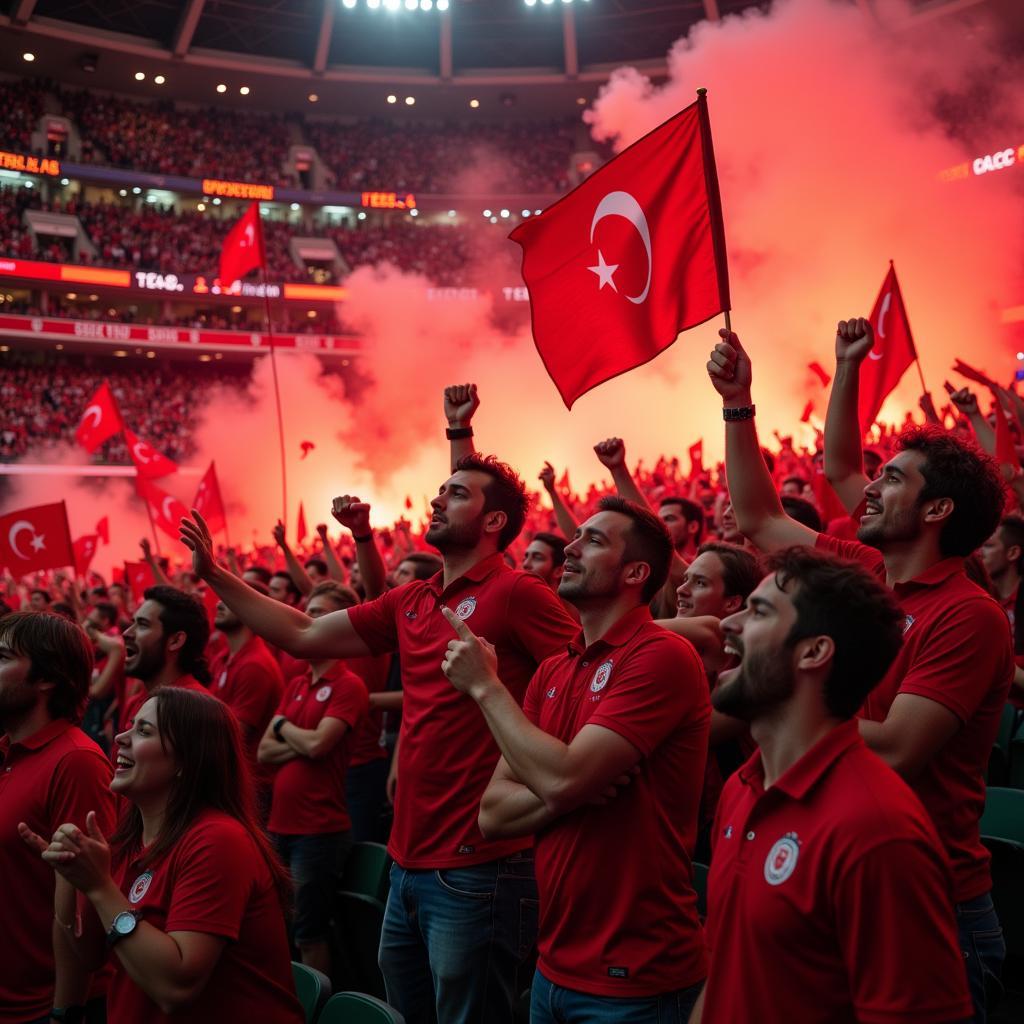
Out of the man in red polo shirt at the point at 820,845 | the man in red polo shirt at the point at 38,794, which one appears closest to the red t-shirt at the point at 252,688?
the man in red polo shirt at the point at 38,794

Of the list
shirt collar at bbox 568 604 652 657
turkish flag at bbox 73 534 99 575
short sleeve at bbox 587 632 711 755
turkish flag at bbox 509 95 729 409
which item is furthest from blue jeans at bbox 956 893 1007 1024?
turkish flag at bbox 73 534 99 575

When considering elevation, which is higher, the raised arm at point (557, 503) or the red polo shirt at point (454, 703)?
the raised arm at point (557, 503)

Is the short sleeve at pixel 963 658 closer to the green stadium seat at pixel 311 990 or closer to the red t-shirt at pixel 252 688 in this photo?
the green stadium seat at pixel 311 990

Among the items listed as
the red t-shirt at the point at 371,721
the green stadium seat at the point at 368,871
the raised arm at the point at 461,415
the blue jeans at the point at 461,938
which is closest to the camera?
the blue jeans at the point at 461,938

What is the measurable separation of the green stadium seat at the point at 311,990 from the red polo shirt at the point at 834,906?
126 cm

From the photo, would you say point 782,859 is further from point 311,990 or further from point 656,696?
point 311,990

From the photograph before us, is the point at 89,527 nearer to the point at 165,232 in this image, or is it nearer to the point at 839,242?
the point at 165,232

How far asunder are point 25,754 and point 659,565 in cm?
187

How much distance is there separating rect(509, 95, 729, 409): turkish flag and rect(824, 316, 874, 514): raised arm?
0.51 metres

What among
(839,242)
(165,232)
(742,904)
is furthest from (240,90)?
(742,904)

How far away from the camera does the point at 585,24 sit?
32.6 meters

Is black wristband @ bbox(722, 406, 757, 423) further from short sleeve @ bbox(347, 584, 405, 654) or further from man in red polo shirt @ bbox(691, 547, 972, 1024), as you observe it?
short sleeve @ bbox(347, 584, 405, 654)

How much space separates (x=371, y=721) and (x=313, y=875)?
1.13 m

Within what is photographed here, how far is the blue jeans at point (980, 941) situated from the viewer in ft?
7.38
